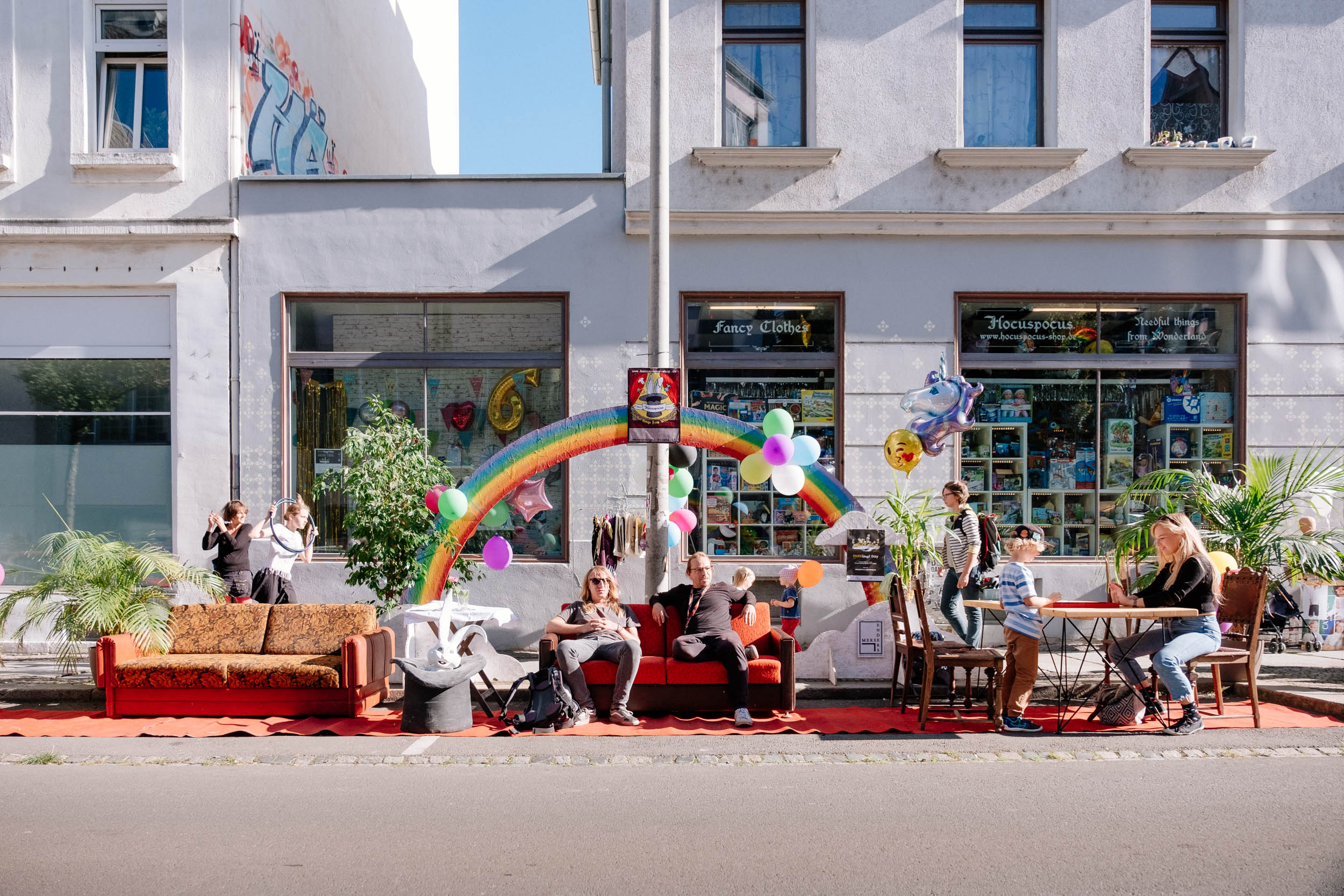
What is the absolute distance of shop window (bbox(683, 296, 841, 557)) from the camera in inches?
463

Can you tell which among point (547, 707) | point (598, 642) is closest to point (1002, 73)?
point (598, 642)

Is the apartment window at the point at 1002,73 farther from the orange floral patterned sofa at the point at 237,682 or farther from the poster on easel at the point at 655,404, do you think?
the orange floral patterned sofa at the point at 237,682

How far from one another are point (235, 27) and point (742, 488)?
315 inches

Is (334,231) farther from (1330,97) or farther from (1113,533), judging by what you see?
(1330,97)

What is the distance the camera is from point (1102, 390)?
38.4 ft

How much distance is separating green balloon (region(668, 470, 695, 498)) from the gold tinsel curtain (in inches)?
166

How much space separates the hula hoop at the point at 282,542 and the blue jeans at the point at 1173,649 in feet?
25.2

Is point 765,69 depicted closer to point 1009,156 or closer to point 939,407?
point 1009,156

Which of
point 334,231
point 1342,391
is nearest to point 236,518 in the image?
point 334,231

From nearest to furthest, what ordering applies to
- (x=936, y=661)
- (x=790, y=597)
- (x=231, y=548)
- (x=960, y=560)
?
(x=936, y=661), (x=960, y=560), (x=790, y=597), (x=231, y=548)

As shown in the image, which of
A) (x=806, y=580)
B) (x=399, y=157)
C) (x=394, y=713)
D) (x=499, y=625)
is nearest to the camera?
(x=394, y=713)

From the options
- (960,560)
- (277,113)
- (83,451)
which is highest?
(277,113)

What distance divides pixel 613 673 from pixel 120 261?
8.04 m

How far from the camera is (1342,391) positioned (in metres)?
11.5
